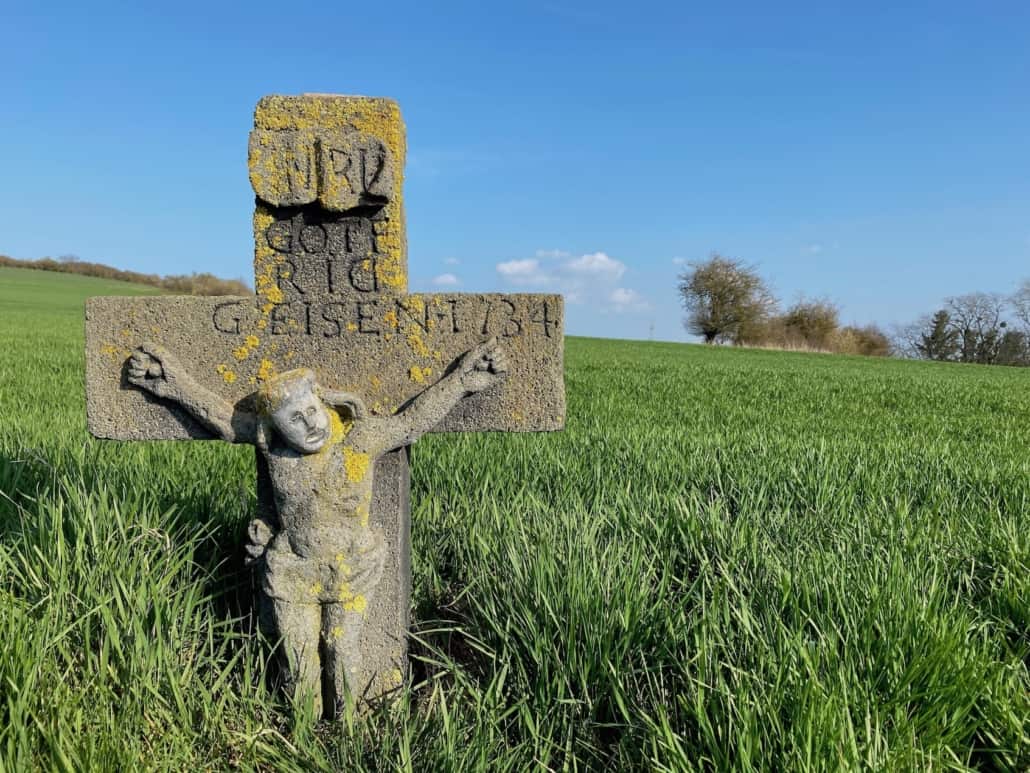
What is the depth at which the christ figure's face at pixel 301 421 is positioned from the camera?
207 centimetres

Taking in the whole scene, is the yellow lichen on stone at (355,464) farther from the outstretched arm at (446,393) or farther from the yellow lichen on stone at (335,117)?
the yellow lichen on stone at (335,117)

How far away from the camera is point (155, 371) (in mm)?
2320

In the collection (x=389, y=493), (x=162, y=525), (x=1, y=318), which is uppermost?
(x=1, y=318)

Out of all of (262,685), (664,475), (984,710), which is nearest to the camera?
(984,710)

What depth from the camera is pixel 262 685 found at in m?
2.13

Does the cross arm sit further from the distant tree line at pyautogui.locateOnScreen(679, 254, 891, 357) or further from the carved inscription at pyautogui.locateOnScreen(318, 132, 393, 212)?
the distant tree line at pyautogui.locateOnScreen(679, 254, 891, 357)

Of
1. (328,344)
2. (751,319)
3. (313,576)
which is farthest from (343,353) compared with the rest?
(751,319)

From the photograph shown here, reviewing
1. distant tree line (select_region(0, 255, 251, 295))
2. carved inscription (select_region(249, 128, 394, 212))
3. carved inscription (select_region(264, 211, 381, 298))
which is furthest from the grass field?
distant tree line (select_region(0, 255, 251, 295))

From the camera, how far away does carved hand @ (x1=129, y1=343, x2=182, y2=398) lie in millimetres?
2318

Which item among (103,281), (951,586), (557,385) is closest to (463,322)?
(557,385)

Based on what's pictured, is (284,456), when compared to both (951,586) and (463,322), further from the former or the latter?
(951,586)

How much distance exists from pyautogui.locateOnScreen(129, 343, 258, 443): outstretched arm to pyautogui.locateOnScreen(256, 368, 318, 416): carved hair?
0.22m

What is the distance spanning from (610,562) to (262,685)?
124 cm

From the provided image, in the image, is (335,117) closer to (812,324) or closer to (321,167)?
(321,167)
